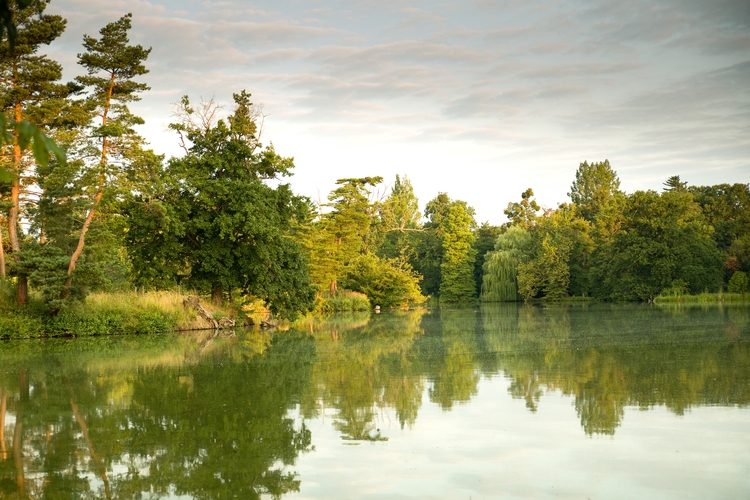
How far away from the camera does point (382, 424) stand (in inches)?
330

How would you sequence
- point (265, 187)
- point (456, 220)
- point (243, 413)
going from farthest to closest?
point (456, 220) < point (265, 187) < point (243, 413)

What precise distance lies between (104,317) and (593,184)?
65569 millimetres

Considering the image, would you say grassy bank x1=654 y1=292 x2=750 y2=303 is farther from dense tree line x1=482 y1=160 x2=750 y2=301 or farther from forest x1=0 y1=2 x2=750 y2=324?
forest x1=0 y1=2 x2=750 y2=324

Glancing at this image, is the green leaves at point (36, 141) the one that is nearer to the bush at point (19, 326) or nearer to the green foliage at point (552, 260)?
the bush at point (19, 326)

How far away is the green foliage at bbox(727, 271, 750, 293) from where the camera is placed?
4903cm

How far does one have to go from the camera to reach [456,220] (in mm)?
67875

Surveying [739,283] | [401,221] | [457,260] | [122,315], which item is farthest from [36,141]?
[401,221]

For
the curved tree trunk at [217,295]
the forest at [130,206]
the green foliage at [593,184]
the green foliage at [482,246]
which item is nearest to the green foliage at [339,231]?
the forest at [130,206]

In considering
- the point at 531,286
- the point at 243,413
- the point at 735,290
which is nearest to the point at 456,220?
the point at 531,286

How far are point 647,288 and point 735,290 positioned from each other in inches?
219

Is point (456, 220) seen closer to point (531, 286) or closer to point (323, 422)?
point (531, 286)

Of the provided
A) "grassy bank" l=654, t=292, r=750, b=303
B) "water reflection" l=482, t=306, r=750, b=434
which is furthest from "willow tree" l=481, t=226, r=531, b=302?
"water reflection" l=482, t=306, r=750, b=434

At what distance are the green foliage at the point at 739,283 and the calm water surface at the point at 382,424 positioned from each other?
36.4m

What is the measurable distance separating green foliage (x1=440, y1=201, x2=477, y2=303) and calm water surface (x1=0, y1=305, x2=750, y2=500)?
49440 millimetres
